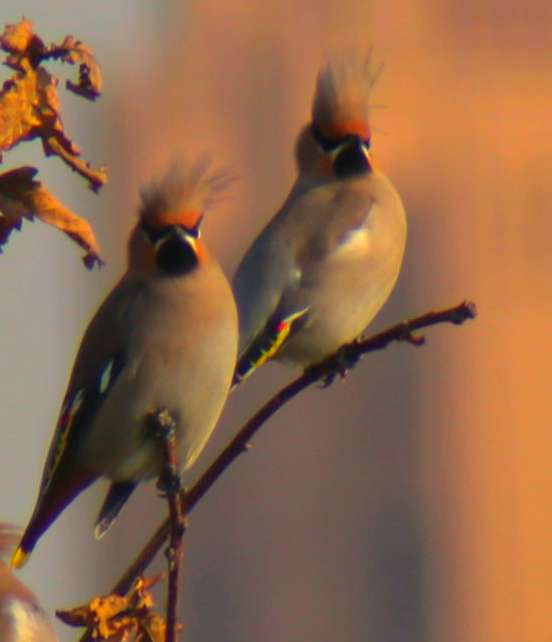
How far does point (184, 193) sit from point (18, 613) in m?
1.46

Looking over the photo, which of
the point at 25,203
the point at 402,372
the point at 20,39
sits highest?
the point at 20,39

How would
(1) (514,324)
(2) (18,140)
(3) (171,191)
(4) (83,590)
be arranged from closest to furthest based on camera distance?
1. (2) (18,140)
2. (3) (171,191)
3. (4) (83,590)
4. (1) (514,324)

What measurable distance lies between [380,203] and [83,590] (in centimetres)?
1422

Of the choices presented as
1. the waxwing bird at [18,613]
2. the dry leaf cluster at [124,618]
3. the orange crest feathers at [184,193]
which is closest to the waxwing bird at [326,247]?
the waxwing bird at [18,613]

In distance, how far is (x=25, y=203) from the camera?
2.72m

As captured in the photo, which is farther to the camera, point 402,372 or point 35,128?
point 402,372

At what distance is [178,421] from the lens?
13.0 feet

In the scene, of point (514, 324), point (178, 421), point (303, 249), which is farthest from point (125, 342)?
point (514, 324)

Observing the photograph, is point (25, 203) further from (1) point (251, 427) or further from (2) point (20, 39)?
(1) point (251, 427)

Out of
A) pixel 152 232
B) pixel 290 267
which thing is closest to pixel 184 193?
pixel 152 232

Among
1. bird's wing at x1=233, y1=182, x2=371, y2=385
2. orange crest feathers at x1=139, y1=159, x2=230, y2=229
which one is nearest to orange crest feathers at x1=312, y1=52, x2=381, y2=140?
bird's wing at x1=233, y1=182, x2=371, y2=385

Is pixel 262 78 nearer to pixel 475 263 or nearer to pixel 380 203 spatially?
pixel 475 263

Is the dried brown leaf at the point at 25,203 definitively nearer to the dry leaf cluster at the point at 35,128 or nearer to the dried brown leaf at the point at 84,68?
the dry leaf cluster at the point at 35,128

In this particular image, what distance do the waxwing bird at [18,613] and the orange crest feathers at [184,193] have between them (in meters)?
1.02
